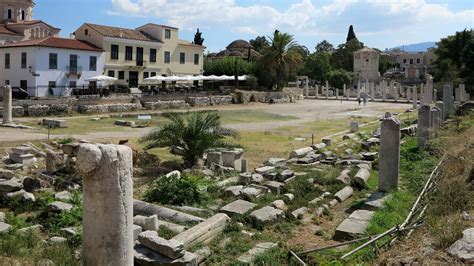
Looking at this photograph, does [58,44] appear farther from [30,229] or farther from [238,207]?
[30,229]

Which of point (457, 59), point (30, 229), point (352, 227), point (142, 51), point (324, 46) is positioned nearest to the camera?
point (30, 229)

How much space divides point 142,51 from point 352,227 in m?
50.8

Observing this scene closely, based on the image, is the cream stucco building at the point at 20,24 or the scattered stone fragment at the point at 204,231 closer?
the scattered stone fragment at the point at 204,231

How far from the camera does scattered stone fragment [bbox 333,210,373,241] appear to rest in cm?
953

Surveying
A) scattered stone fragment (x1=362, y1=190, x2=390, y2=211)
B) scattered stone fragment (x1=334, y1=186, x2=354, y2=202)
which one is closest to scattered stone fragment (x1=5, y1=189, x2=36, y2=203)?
scattered stone fragment (x1=334, y1=186, x2=354, y2=202)

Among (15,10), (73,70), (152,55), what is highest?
(15,10)

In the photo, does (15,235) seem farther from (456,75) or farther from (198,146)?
(456,75)

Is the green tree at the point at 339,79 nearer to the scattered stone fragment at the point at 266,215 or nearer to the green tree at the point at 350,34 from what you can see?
the green tree at the point at 350,34

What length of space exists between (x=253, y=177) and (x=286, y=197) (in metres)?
2.33

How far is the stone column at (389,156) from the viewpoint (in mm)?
13203

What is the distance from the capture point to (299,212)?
36.7 ft

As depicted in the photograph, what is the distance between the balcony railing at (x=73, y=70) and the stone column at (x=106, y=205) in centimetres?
4447

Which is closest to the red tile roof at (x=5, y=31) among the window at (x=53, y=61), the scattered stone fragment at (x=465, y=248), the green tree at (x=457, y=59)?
the window at (x=53, y=61)

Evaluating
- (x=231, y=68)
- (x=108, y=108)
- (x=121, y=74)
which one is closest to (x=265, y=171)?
(x=108, y=108)
